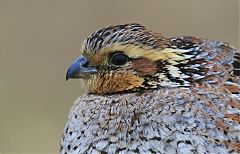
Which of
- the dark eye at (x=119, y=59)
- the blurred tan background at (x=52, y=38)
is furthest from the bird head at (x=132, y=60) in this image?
the blurred tan background at (x=52, y=38)

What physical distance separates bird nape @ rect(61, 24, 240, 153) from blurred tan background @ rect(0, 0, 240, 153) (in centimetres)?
416

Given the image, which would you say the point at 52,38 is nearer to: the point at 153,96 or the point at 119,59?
the point at 119,59

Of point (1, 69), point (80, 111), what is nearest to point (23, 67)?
point (1, 69)

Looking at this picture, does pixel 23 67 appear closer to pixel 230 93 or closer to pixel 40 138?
pixel 40 138

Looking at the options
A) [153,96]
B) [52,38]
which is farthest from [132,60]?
[52,38]

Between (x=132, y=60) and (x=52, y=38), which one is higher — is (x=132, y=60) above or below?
above

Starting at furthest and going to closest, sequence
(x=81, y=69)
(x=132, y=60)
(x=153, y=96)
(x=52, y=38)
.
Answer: (x=52, y=38) → (x=81, y=69) → (x=132, y=60) → (x=153, y=96)

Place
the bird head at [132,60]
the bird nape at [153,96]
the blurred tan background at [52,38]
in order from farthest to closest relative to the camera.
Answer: the blurred tan background at [52,38]
the bird head at [132,60]
the bird nape at [153,96]

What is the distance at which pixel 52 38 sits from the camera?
12875 mm

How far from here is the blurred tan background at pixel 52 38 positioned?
422 inches

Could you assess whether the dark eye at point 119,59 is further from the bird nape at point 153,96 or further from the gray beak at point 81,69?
the gray beak at point 81,69

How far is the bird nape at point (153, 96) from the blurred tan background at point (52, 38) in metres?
4.16

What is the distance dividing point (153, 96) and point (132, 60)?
0.29 m

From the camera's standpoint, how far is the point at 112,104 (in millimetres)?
5977
